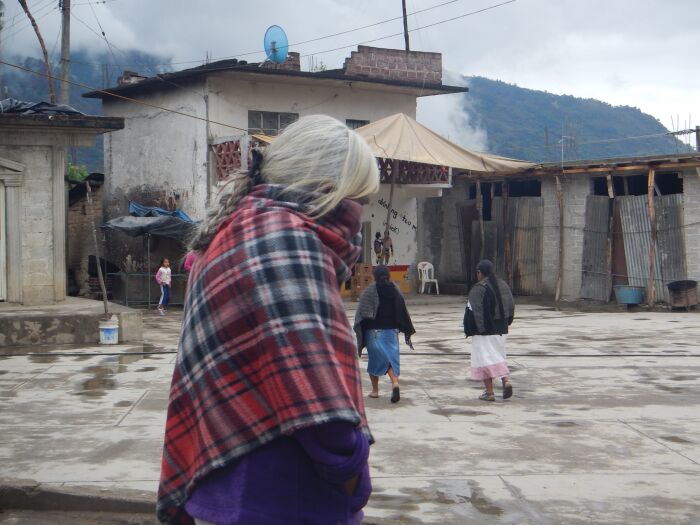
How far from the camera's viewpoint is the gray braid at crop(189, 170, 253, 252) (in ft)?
7.36

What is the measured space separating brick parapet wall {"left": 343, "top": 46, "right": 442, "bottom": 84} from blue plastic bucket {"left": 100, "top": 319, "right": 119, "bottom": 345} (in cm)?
1325

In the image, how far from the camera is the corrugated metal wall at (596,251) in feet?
73.2

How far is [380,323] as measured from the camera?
9.52 meters

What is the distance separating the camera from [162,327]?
17.2 metres

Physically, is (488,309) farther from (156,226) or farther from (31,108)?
(156,226)

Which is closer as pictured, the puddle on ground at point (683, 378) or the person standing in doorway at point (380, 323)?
the person standing in doorway at point (380, 323)

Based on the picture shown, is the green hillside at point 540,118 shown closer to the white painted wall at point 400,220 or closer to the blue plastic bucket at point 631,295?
the white painted wall at point 400,220

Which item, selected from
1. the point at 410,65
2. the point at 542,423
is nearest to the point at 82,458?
the point at 542,423

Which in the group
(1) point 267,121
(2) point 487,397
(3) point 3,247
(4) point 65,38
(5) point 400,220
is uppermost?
(4) point 65,38

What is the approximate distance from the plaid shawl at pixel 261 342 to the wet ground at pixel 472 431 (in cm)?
343

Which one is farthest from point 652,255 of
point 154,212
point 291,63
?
point 154,212

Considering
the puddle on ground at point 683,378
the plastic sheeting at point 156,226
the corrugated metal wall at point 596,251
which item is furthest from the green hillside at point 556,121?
the puddle on ground at point 683,378

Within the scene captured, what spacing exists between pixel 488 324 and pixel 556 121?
255 ft

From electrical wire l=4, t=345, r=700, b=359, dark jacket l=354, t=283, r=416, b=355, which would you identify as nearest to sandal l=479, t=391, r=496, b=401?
dark jacket l=354, t=283, r=416, b=355
